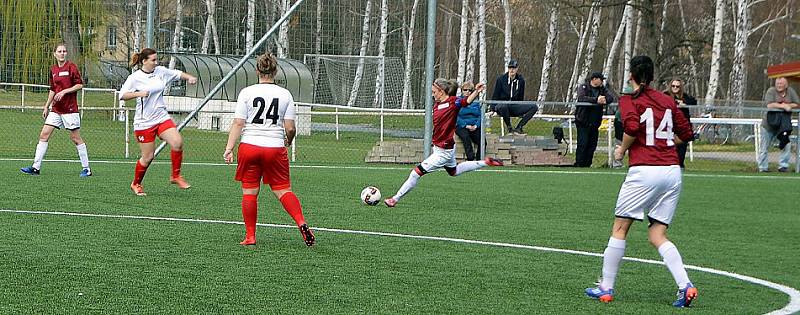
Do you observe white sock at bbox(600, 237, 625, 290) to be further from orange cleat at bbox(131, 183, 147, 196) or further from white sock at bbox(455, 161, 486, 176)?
orange cleat at bbox(131, 183, 147, 196)

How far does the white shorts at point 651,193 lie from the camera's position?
812cm

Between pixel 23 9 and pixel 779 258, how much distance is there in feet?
59.5

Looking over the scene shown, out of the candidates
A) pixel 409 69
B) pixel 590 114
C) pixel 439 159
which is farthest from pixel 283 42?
pixel 439 159

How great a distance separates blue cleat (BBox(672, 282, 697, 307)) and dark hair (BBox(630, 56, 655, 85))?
1.34m

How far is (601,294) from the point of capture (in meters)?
8.09

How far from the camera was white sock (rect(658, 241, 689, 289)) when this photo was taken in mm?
8008

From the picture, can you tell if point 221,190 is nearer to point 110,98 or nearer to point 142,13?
point 142,13

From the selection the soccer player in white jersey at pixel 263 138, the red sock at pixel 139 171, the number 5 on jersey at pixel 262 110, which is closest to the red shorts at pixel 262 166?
the soccer player in white jersey at pixel 263 138

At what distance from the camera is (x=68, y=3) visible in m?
25.3

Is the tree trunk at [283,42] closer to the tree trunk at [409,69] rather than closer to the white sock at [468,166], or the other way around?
the tree trunk at [409,69]

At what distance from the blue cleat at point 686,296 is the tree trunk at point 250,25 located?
16.5 meters

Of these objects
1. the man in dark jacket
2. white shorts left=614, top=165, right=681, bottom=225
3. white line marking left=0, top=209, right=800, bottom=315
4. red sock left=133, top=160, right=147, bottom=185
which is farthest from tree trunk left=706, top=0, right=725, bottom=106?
white shorts left=614, top=165, right=681, bottom=225

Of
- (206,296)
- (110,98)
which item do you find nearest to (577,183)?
(206,296)

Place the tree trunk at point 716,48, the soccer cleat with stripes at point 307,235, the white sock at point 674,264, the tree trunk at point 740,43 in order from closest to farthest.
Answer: the white sock at point 674,264, the soccer cleat with stripes at point 307,235, the tree trunk at point 716,48, the tree trunk at point 740,43
